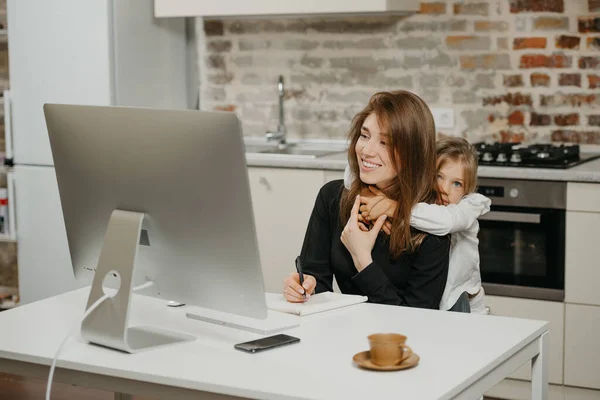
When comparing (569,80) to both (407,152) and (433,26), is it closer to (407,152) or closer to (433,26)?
(433,26)

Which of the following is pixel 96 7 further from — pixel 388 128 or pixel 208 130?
pixel 208 130

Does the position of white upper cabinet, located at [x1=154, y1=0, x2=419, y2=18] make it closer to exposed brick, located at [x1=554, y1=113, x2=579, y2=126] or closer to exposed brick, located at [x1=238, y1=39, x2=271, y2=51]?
exposed brick, located at [x1=238, y1=39, x2=271, y2=51]

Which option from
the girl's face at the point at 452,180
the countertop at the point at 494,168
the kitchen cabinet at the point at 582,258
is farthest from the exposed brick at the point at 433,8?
the girl's face at the point at 452,180

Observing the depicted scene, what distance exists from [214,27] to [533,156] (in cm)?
189

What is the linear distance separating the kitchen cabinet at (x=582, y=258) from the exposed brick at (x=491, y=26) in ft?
3.44

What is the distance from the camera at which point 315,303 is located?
2.38 metres

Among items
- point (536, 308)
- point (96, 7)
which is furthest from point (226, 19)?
point (536, 308)

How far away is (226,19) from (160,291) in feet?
9.42

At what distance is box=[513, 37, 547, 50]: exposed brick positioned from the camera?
420 cm

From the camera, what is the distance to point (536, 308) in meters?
3.71

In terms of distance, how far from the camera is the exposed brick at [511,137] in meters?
4.28

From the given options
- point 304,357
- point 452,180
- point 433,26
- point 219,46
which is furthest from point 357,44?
point 304,357

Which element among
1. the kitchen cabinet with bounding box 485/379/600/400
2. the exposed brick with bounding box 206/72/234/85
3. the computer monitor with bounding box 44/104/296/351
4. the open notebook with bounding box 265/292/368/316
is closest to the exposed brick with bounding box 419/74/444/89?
the exposed brick with bounding box 206/72/234/85

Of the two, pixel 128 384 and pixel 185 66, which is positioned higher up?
pixel 185 66
